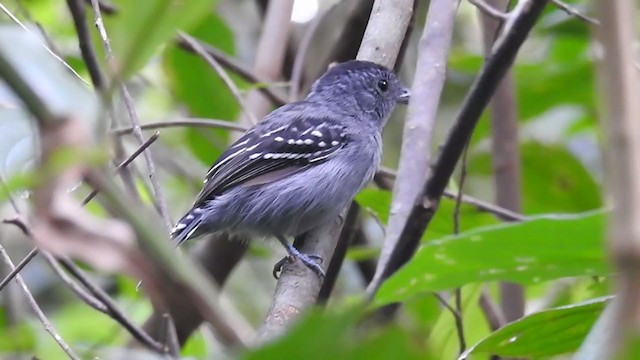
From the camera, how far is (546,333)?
1.83m

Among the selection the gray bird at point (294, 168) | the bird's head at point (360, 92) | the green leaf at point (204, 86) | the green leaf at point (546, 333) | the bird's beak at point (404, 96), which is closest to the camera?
the green leaf at point (546, 333)

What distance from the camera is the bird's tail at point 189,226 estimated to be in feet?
13.4

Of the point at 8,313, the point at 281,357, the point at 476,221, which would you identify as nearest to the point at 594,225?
the point at 281,357

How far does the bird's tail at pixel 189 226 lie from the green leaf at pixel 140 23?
3.15m

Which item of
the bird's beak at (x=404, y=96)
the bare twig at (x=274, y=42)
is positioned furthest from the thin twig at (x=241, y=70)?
the bird's beak at (x=404, y=96)

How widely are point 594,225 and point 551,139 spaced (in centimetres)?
458

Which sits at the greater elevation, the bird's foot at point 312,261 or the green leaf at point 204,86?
the green leaf at point 204,86

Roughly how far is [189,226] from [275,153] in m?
0.70

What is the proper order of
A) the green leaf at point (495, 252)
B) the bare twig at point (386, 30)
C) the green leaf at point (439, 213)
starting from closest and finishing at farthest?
the green leaf at point (495, 252), the green leaf at point (439, 213), the bare twig at point (386, 30)

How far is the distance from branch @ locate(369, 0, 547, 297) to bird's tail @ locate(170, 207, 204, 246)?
2.05m

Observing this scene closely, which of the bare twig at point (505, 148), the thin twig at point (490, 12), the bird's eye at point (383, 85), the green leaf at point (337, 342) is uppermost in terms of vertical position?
the green leaf at point (337, 342)

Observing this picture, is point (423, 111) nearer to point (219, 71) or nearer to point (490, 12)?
point (490, 12)

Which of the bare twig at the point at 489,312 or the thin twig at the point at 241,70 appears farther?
the thin twig at the point at 241,70

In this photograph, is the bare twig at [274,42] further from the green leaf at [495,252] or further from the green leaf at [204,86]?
the green leaf at [495,252]
